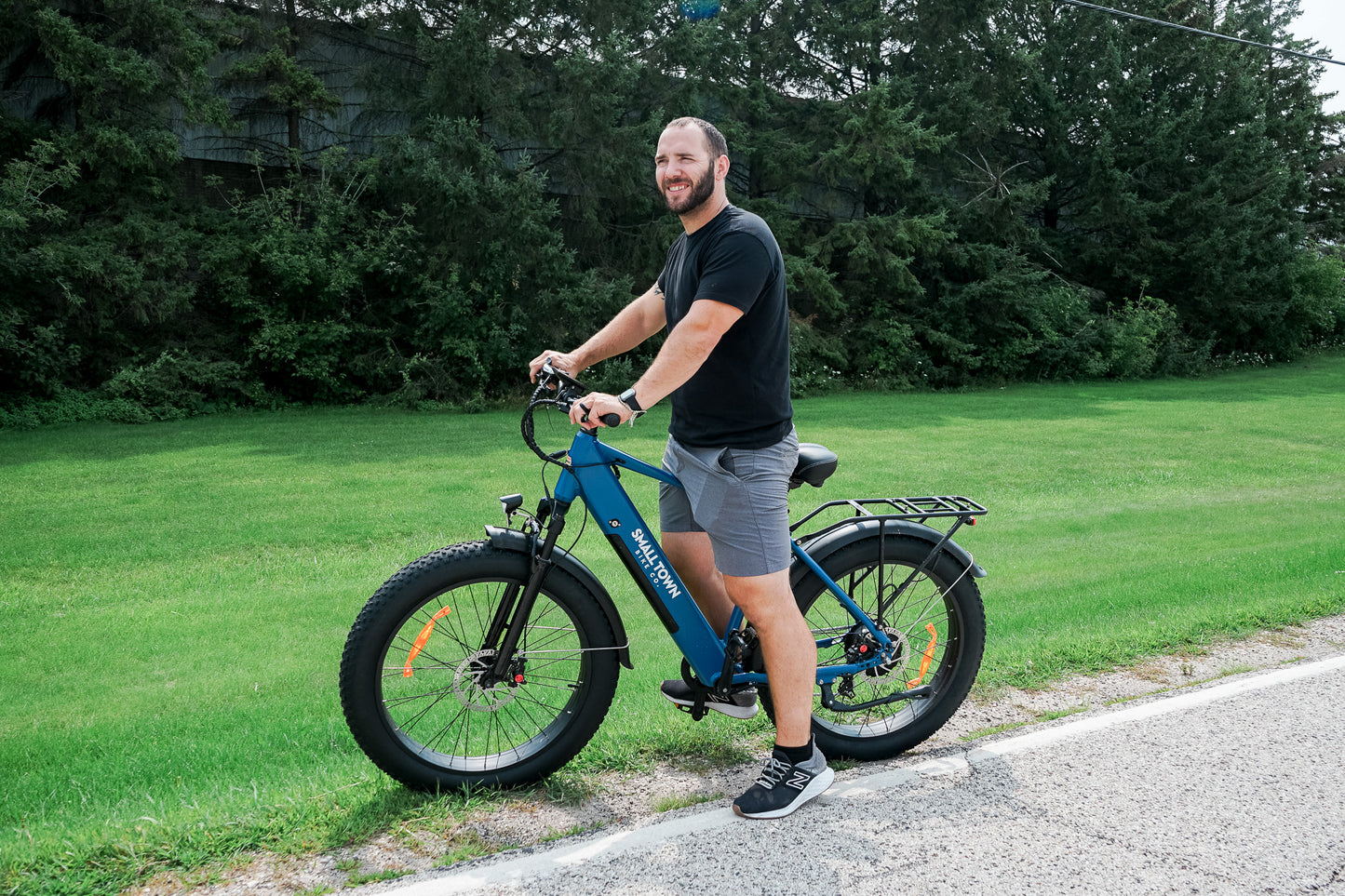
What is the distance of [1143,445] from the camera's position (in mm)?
13141

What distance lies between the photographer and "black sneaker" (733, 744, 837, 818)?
3145 millimetres

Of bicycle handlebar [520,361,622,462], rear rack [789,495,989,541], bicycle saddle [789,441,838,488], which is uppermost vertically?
bicycle handlebar [520,361,622,462]

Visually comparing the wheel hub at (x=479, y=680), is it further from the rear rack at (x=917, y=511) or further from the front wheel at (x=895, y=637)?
the rear rack at (x=917, y=511)

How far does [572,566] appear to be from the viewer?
3.29 m

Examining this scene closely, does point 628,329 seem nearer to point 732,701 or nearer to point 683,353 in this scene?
point 683,353

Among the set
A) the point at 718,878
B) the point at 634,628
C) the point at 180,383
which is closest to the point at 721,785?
the point at 718,878

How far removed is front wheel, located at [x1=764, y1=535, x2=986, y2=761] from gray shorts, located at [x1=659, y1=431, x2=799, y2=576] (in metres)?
0.37

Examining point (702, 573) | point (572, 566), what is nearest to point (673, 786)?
point (702, 573)

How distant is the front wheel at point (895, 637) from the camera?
3609mm

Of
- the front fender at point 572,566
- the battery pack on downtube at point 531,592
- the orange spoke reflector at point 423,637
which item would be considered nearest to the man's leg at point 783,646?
the front fender at point 572,566

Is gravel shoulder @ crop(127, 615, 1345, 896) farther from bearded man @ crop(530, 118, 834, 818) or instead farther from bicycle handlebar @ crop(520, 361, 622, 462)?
bicycle handlebar @ crop(520, 361, 622, 462)

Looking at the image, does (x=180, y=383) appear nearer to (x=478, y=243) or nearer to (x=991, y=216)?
(x=478, y=243)

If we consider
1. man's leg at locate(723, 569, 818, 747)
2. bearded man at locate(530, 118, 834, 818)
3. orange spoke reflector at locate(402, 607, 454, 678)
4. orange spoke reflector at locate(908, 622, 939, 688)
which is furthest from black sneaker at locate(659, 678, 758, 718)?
orange spoke reflector at locate(402, 607, 454, 678)

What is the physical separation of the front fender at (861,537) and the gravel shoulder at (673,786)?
26.9 inches
